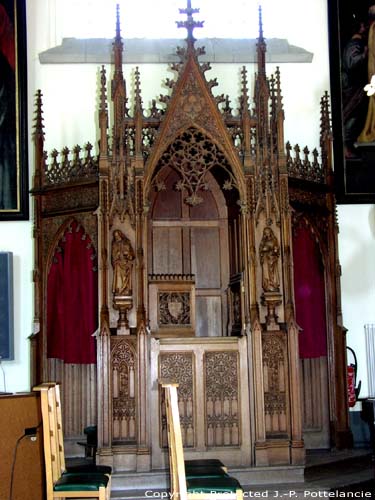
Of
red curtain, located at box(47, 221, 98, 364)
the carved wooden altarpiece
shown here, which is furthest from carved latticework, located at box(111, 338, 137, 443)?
red curtain, located at box(47, 221, 98, 364)

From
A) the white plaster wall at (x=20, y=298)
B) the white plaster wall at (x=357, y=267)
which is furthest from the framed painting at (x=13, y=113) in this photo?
the white plaster wall at (x=357, y=267)

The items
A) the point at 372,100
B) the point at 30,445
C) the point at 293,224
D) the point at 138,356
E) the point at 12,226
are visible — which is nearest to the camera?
the point at 30,445

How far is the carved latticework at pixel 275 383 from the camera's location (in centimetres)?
747

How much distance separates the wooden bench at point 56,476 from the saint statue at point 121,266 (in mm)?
1891

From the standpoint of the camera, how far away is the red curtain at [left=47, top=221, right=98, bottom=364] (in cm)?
866

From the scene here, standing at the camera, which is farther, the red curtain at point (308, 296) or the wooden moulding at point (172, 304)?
the red curtain at point (308, 296)

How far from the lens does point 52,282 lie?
350 inches

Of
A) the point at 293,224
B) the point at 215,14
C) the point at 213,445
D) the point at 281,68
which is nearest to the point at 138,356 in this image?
the point at 213,445

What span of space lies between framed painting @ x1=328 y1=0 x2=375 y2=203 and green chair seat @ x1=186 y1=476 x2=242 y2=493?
5.42 meters

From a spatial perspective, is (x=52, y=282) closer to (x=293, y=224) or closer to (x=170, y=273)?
(x=170, y=273)

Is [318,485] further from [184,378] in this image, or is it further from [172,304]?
[172,304]

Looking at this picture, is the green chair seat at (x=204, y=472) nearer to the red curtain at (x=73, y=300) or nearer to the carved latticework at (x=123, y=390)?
the carved latticework at (x=123, y=390)

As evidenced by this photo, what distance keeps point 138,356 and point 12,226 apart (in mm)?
3089

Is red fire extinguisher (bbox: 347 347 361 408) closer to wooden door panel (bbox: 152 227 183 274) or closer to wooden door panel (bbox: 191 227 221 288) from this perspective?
wooden door panel (bbox: 191 227 221 288)
